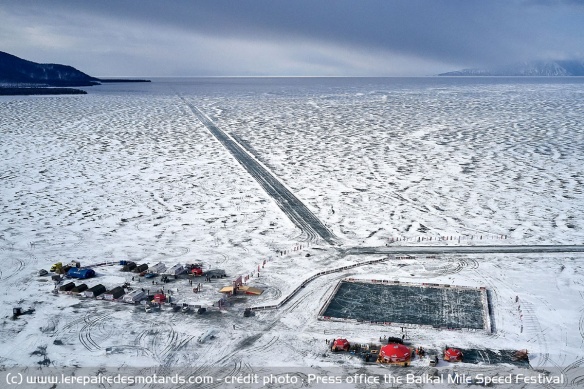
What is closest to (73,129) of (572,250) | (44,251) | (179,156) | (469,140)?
(179,156)

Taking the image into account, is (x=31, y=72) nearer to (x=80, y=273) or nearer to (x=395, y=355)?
(x=80, y=273)

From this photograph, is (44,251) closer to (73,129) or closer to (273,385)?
(273,385)

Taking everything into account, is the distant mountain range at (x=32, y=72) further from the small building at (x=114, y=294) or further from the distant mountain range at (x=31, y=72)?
the small building at (x=114, y=294)

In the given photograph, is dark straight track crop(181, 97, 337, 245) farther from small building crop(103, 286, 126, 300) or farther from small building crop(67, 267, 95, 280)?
→ small building crop(67, 267, 95, 280)

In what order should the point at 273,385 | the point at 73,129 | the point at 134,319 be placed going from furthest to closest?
the point at 73,129, the point at 134,319, the point at 273,385

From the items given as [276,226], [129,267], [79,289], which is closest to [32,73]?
[276,226]

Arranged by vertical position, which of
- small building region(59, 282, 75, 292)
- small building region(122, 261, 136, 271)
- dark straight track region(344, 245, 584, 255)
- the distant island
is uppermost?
the distant island

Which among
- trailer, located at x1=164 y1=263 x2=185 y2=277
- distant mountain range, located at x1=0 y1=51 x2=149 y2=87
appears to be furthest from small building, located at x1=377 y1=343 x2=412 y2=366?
distant mountain range, located at x1=0 y1=51 x2=149 y2=87

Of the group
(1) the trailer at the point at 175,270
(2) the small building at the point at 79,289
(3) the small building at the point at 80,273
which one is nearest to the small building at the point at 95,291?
(2) the small building at the point at 79,289
